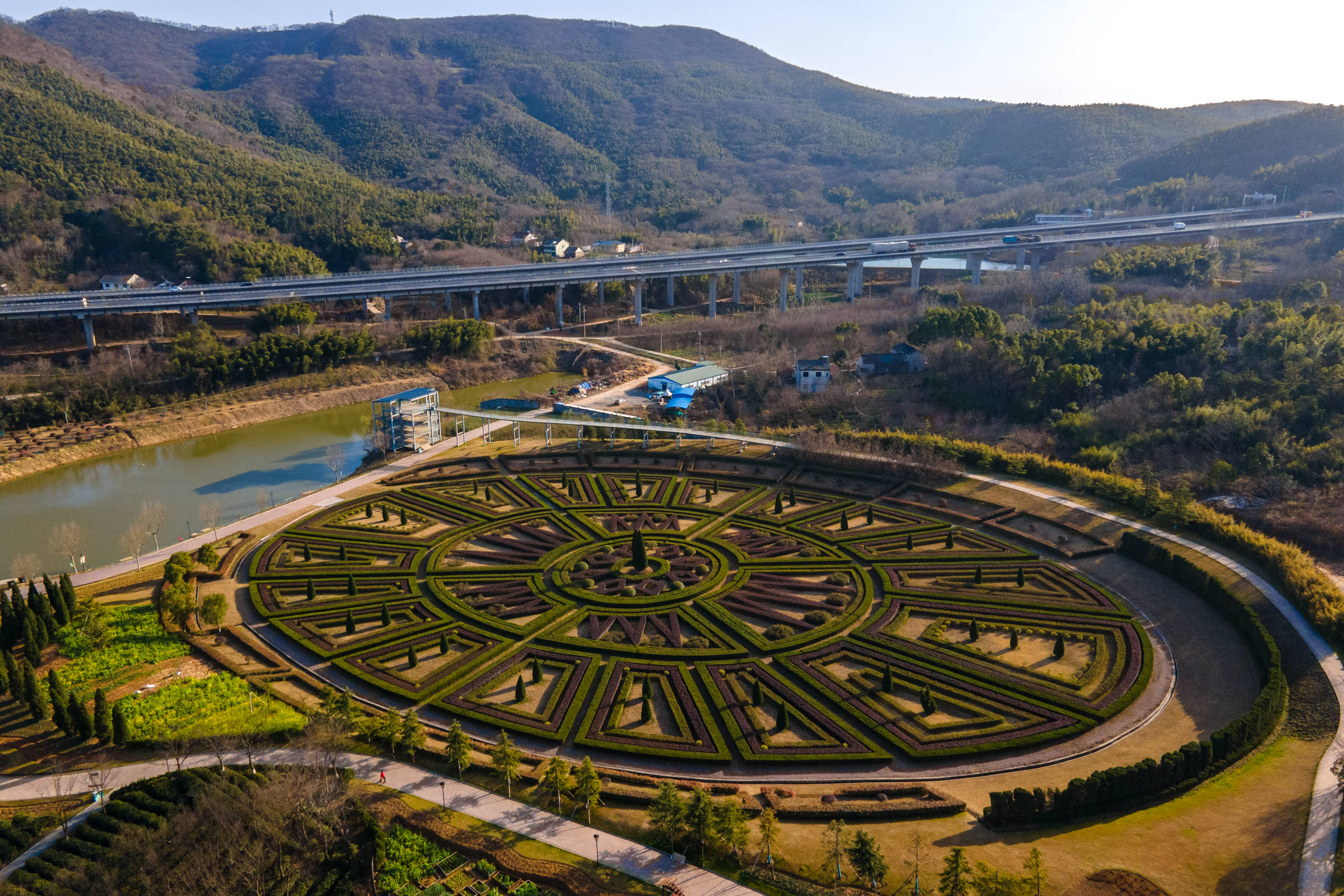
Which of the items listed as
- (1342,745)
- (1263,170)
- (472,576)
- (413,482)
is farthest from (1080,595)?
(1263,170)

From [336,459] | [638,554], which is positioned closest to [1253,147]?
[638,554]

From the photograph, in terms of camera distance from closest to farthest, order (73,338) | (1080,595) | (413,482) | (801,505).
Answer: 1. (1080,595)
2. (801,505)
3. (413,482)
4. (73,338)

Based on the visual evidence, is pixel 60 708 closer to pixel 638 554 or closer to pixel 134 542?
pixel 134 542

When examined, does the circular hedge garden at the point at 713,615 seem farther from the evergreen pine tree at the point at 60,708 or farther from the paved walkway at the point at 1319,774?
the evergreen pine tree at the point at 60,708

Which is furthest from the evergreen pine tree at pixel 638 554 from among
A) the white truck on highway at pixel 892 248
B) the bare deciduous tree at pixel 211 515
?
the white truck on highway at pixel 892 248

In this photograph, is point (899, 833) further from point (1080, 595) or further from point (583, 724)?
point (1080, 595)

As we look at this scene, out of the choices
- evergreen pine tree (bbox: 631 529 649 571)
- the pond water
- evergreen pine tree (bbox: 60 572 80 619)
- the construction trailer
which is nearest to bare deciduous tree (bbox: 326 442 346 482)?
the pond water
